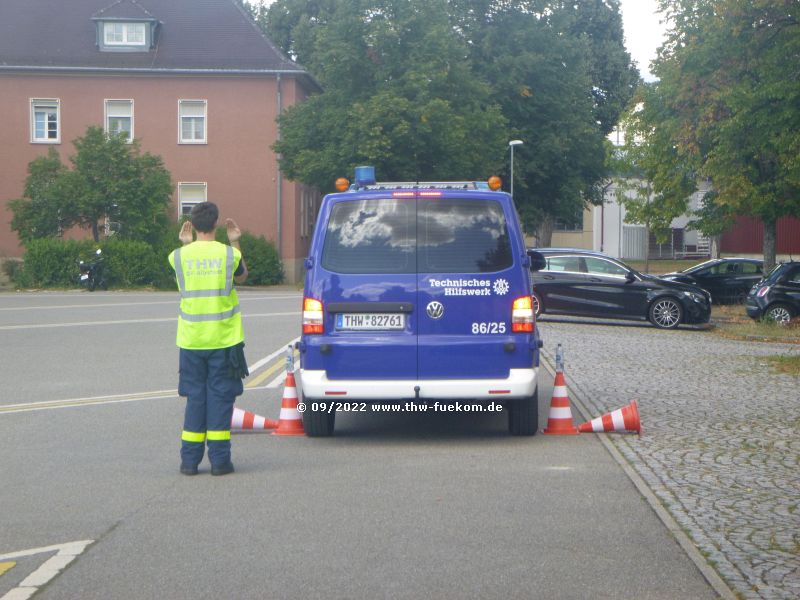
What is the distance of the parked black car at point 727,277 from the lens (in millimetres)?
34406

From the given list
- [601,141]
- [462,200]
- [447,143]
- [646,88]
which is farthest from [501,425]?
[601,141]

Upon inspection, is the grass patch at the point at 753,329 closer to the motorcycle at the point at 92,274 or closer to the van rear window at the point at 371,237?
the van rear window at the point at 371,237

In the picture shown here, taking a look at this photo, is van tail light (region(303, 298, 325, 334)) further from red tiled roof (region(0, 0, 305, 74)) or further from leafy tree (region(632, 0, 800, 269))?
red tiled roof (region(0, 0, 305, 74))

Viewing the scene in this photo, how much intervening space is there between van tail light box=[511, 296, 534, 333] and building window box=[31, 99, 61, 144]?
42557 millimetres

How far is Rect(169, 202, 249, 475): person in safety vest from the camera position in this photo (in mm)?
8266

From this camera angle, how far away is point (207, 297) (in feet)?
27.4

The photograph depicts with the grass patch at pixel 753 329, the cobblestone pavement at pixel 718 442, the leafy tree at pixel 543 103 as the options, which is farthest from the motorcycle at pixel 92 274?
the cobblestone pavement at pixel 718 442

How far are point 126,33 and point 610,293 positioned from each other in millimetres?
30503

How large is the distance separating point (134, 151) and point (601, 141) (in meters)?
20.7

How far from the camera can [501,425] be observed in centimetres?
1083

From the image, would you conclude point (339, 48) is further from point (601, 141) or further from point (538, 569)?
point (538, 569)

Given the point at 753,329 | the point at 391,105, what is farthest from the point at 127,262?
the point at 753,329

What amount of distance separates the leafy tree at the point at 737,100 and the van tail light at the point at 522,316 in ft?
58.1

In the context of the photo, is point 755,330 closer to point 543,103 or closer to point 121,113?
point 543,103
